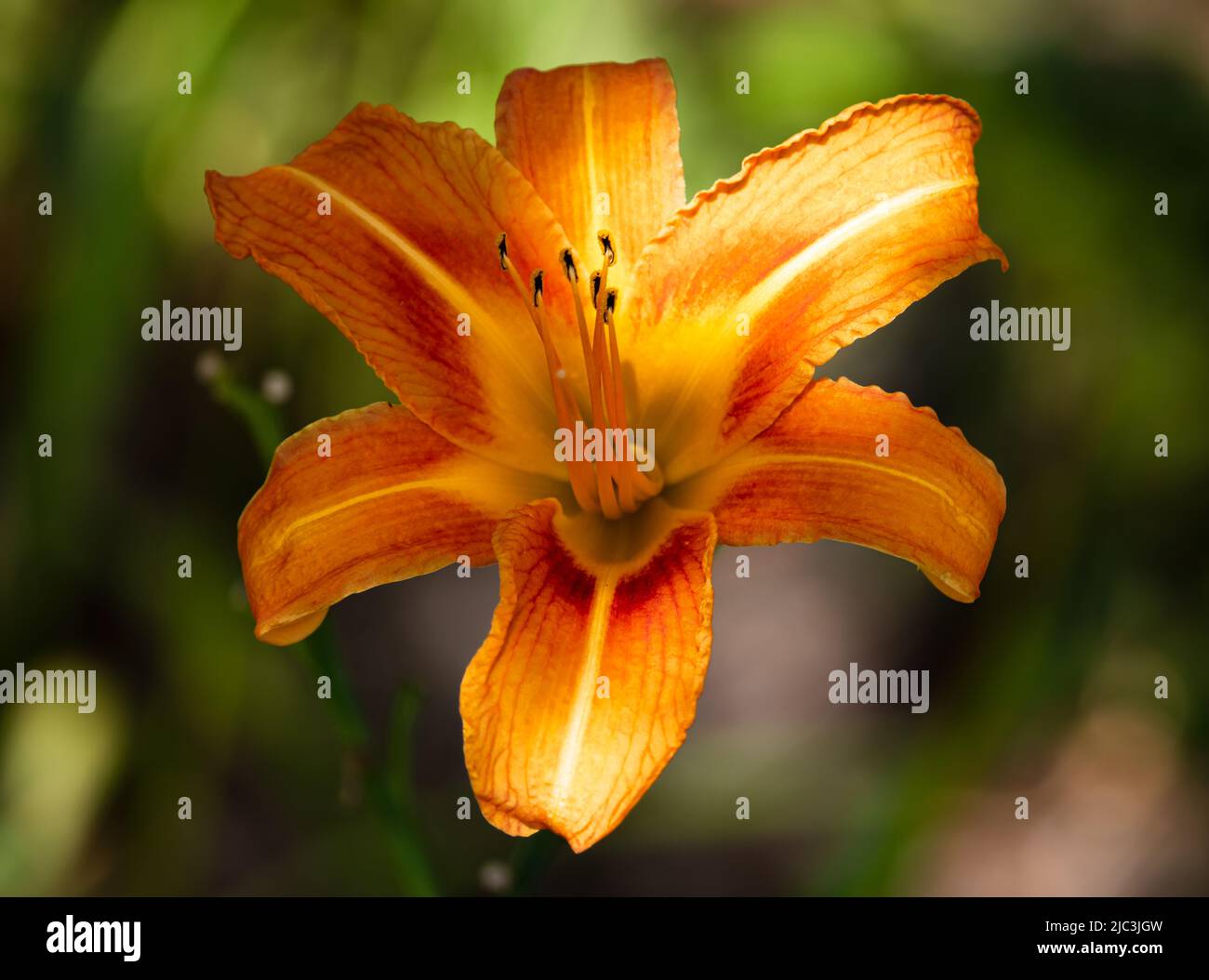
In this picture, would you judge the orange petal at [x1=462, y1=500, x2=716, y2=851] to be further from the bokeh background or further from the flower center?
the bokeh background

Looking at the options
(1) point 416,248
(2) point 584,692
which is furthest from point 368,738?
(1) point 416,248

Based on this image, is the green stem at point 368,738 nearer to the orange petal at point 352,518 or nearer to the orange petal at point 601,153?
the orange petal at point 352,518

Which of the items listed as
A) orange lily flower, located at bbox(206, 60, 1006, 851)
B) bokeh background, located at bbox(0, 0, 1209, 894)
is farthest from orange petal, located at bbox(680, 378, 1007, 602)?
bokeh background, located at bbox(0, 0, 1209, 894)

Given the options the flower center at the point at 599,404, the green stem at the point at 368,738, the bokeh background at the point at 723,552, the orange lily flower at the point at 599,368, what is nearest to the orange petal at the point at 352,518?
the orange lily flower at the point at 599,368

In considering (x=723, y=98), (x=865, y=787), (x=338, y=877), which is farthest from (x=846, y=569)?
(x=338, y=877)

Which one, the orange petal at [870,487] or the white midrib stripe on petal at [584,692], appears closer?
the white midrib stripe on petal at [584,692]
